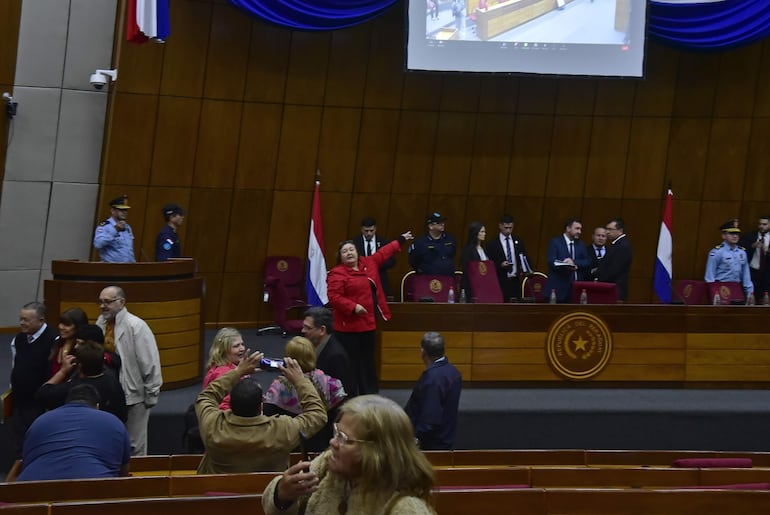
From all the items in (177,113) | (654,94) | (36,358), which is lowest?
(36,358)

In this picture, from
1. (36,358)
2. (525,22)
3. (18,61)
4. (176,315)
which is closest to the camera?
(36,358)

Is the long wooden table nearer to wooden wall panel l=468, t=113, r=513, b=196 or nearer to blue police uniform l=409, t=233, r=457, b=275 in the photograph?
blue police uniform l=409, t=233, r=457, b=275

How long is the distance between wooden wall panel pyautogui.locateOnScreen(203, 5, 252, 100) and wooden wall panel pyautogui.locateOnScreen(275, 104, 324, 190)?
66cm

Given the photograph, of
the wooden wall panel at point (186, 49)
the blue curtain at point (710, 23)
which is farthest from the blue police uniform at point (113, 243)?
the blue curtain at point (710, 23)

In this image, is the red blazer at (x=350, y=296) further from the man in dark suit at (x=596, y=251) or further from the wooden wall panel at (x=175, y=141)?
the wooden wall panel at (x=175, y=141)

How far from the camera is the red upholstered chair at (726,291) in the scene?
33.9 feet

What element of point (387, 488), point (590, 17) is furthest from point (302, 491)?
point (590, 17)

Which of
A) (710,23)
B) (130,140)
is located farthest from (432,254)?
(710,23)

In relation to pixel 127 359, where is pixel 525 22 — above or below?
above

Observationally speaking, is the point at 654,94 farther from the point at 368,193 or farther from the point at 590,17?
the point at 368,193

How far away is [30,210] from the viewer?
10766mm

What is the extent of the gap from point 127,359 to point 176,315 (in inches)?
70.5

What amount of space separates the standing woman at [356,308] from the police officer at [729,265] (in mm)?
4368

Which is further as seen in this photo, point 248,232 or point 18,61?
point 248,232
